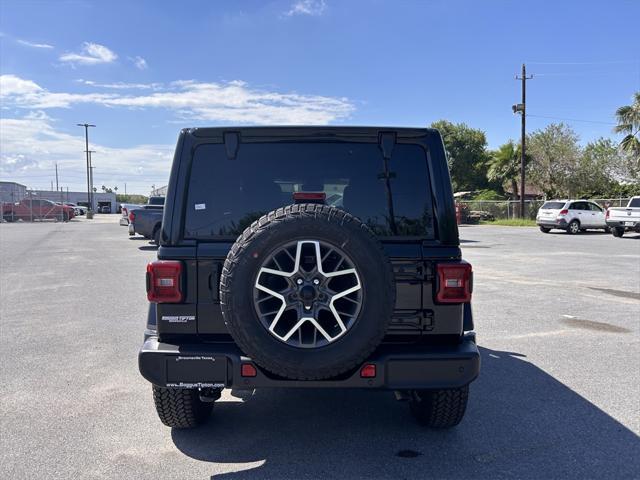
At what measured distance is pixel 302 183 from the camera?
145 inches

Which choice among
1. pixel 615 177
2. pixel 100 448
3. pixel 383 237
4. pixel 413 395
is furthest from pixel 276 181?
pixel 615 177

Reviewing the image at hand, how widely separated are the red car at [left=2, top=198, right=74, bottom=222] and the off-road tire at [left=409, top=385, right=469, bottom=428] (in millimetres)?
46308

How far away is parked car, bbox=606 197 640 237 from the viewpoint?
23188 mm

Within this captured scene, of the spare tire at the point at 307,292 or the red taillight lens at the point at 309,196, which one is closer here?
the spare tire at the point at 307,292

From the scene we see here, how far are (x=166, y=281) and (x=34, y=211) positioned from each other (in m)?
47.8

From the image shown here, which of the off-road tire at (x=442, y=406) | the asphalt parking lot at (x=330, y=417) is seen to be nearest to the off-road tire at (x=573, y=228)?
the asphalt parking lot at (x=330, y=417)

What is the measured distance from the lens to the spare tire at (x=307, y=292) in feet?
9.87

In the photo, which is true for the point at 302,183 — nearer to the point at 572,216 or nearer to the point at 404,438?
the point at 404,438

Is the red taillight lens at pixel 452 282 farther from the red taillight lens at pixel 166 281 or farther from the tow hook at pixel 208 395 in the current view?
the tow hook at pixel 208 395

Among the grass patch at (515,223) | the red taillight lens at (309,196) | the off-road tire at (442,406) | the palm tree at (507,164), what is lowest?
the off-road tire at (442,406)

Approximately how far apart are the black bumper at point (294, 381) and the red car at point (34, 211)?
Answer: 46.1 meters

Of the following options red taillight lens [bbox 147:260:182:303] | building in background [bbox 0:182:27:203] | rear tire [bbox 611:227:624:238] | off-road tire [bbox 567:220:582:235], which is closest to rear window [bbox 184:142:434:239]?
red taillight lens [bbox 147:260:182:303]

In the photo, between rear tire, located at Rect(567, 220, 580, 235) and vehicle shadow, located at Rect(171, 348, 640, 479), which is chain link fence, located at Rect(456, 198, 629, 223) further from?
vehicle shadow, located at Rect(171, 348, 640, 479)

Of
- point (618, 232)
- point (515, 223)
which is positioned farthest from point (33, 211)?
point (618, 232)
